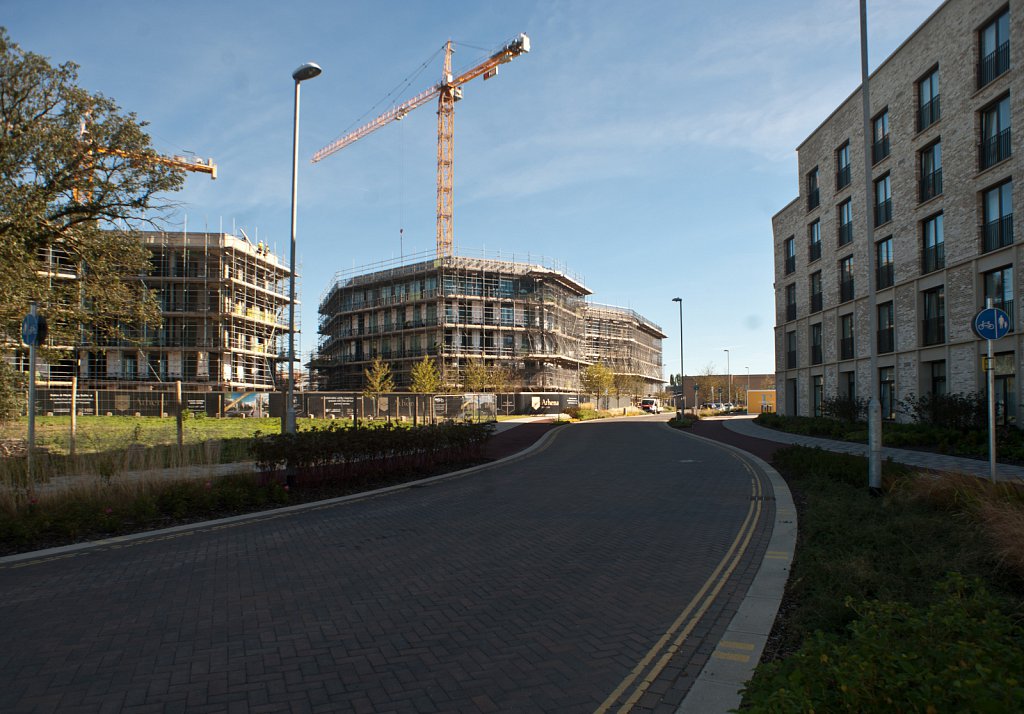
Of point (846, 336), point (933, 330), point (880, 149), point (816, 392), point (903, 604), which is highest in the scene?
point (880, 149)

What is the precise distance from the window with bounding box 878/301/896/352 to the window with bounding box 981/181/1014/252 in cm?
624

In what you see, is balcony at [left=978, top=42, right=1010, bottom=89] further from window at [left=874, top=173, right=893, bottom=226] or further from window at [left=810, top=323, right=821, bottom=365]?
window at [left=810, top=323, right=821, bottom=365]

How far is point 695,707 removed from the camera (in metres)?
3.88

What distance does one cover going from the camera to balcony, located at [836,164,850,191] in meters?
32.7

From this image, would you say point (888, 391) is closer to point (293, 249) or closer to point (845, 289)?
point (845, 289)

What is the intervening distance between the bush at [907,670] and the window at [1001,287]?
21.8 metres

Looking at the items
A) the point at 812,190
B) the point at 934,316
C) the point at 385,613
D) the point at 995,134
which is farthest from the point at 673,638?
the point at 812,190

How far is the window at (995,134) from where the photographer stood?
70.2 feet

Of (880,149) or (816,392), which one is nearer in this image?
(880,149)

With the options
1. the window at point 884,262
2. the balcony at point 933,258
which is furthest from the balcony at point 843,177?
the balcony at point 933,258

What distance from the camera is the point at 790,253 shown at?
40312mm

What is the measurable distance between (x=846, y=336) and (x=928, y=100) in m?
11.8

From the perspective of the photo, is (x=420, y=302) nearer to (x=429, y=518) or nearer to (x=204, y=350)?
(x=204, y=350)

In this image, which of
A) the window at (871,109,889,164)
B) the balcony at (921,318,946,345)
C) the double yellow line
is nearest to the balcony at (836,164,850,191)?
the window at (871,109,889,164)
